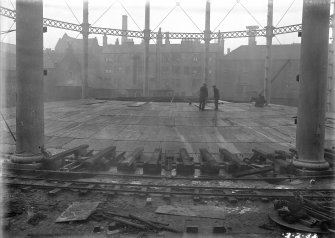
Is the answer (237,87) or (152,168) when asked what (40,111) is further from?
(237,87)

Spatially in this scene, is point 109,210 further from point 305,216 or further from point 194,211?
point 305,216

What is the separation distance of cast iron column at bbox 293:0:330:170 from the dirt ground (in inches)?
97.8

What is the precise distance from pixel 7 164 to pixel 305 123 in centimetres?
700

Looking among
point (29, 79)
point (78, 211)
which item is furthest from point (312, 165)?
point (29, 79)

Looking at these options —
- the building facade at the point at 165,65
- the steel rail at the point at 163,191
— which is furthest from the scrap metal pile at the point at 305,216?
the building facade at the point at 165,65

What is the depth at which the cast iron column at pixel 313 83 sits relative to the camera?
764 cm

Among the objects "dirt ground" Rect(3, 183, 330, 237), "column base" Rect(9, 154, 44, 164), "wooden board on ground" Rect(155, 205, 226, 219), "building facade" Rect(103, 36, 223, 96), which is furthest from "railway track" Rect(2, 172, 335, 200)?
"building facade" Rect(103, 36, 223, 96)

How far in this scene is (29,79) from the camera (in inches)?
313

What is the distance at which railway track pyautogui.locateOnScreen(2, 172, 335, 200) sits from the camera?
21.1 feet

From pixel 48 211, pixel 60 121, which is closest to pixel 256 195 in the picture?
pixel 48 211

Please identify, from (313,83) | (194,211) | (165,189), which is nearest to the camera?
(194,211)

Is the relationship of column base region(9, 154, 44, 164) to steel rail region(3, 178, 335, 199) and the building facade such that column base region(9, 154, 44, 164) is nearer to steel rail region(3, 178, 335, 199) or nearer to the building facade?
steel rail region(3, 178, 335, 199)

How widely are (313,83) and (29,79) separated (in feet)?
21.3

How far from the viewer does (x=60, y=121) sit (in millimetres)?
15250
